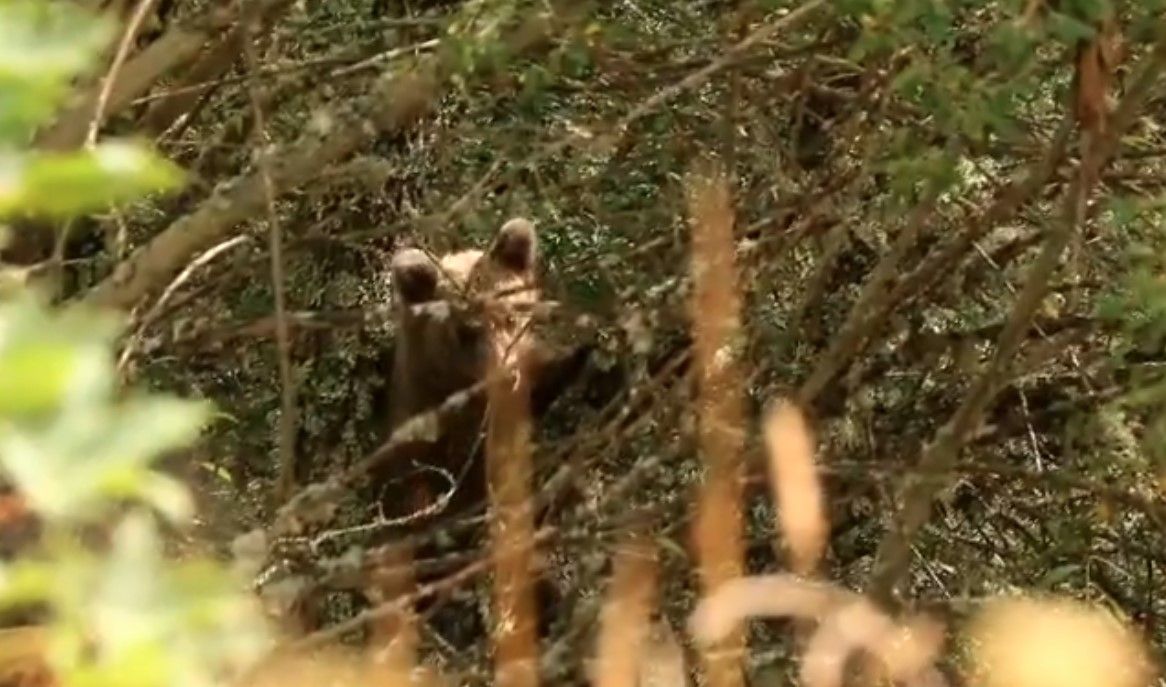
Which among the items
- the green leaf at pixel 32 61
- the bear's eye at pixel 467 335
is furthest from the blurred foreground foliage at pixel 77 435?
the bear's eye at pixel 467 335

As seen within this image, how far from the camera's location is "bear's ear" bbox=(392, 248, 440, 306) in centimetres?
484

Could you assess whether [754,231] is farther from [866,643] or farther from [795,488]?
[866,643]

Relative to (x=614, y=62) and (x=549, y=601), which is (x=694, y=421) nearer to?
(x=614, y=62)

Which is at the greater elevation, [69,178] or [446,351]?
[69,178]

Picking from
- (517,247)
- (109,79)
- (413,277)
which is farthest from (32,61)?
(413,277)

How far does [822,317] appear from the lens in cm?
348

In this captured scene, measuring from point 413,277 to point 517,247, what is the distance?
570mm

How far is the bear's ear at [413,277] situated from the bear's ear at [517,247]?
24 centimetres

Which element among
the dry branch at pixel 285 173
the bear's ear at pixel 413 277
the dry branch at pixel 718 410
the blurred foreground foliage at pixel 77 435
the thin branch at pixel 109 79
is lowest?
the bear's ear at pixel 413 277

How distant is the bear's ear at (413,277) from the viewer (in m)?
4.84

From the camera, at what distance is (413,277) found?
5.12 meters

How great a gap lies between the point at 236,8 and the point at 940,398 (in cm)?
151

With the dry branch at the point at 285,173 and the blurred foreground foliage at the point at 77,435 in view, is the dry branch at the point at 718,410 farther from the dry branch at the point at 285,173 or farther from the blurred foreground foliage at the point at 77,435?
the blurred foreground foliage at the point at 77,435

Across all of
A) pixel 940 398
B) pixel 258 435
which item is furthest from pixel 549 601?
pixel 940 398
